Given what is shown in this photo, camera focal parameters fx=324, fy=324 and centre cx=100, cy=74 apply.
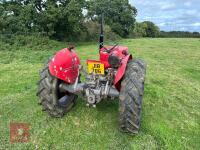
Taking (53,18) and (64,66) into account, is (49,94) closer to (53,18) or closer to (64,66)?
(64,66)

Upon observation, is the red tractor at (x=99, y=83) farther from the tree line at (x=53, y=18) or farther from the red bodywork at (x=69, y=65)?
the tree line at (x=53, y=18)

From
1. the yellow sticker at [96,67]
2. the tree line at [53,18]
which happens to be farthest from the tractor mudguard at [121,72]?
the tree line at [53,18]

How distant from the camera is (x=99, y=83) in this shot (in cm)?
516

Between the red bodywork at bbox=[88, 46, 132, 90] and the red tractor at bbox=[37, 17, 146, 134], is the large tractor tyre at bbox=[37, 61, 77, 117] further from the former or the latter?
the red bodywork at bbox=[88, 46, 132, 90]

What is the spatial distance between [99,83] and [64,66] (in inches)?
24.3

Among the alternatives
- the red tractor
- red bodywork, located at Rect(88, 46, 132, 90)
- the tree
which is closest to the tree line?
the tree

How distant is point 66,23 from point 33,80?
10.2 metres

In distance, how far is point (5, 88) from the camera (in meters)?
7.50

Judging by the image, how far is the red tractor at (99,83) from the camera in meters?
4.57

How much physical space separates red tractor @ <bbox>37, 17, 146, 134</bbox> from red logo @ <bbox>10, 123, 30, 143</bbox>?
46 cm

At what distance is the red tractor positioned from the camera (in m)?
4.57

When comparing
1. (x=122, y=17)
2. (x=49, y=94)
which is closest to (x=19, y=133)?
(x=49, y=94)

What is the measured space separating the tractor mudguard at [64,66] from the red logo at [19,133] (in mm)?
972

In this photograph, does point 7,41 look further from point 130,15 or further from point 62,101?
point 130,15
